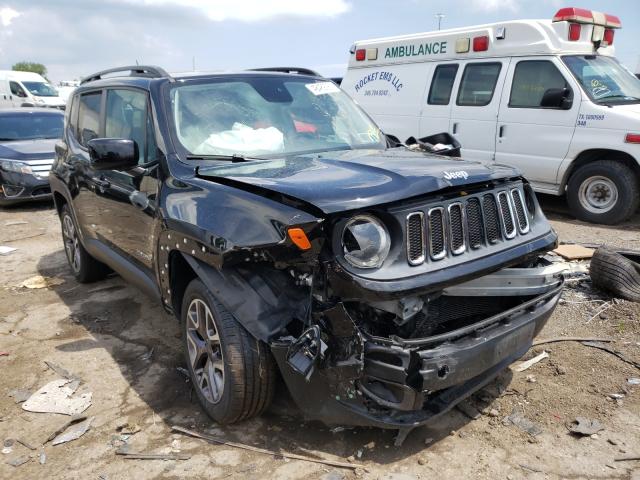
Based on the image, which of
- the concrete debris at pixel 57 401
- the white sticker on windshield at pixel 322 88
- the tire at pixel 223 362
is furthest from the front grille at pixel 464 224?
the concrete debris at pixel 57 401

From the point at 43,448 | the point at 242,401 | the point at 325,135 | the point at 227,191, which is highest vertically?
the point at 325,135

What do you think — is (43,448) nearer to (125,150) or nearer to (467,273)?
(125,150)

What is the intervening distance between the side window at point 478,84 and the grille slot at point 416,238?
569 cm

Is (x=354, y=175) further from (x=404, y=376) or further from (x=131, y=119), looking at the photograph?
(x=131, y=119)

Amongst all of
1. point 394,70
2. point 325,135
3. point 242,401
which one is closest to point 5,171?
point 394,70

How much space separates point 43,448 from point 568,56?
7.01 m

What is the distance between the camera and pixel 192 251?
284 cm

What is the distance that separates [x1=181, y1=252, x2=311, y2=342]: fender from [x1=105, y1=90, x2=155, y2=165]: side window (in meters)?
1.25

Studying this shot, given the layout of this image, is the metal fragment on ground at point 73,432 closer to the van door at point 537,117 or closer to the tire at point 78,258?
the tire at point 78,258

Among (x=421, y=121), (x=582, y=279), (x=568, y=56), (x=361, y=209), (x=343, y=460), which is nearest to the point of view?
(x=361, y=209)

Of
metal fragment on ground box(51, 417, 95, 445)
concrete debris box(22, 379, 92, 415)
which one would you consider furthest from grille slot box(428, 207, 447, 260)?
concrete debris box(22, 379, 92, 415)

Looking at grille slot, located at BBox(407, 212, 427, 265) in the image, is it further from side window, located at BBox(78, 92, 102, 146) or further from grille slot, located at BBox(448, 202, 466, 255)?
side window, located at BBox(78, 92, 102, 146)

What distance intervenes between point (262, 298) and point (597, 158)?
5912 mm

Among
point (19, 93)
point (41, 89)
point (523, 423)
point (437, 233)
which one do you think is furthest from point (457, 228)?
point (41, 89)
